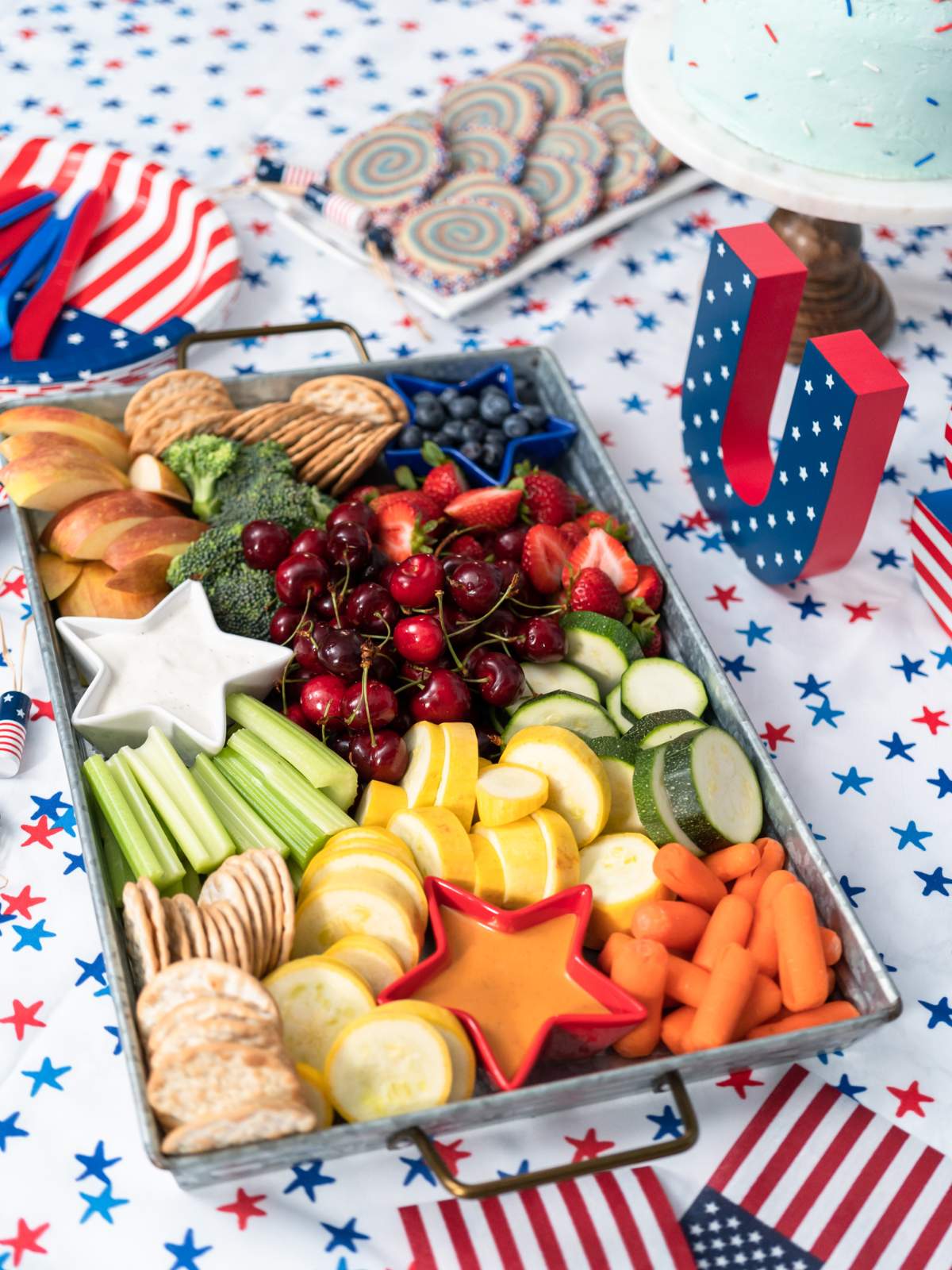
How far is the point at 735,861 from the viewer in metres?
1.41

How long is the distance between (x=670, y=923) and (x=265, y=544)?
76 cm

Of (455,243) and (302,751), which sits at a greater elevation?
(455,243)

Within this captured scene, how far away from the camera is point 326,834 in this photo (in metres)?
1.44

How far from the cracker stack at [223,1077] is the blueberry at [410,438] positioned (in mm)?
979

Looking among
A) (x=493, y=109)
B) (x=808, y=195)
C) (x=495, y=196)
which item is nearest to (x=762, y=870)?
(x=808, y=195)

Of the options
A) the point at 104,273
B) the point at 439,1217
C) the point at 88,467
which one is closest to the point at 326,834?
the point at 439,1217

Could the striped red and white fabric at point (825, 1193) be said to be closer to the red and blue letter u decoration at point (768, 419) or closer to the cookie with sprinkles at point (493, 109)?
the red and blue letter u decoration at point (768, 419)

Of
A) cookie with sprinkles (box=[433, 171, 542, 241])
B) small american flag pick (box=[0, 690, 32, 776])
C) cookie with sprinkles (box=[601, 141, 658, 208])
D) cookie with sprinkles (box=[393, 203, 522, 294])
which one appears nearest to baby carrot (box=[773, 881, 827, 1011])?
small american flag pick (box=[0, 690, 32, 776])

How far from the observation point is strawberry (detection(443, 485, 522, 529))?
1.78m

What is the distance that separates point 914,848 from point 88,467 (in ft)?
4.17

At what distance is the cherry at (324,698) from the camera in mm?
1521

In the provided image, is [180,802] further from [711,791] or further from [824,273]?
[824,273]

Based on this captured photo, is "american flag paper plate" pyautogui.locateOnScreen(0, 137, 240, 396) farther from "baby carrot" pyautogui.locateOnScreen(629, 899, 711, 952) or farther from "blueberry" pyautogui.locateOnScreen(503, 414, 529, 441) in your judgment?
"baby carrot" pyautogui.locateOnScreen(629, 899, 711, 952)

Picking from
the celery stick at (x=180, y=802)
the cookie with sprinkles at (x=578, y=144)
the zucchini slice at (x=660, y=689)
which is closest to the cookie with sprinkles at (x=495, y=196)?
the cookie with sprinkles at (x=578, y=144)
